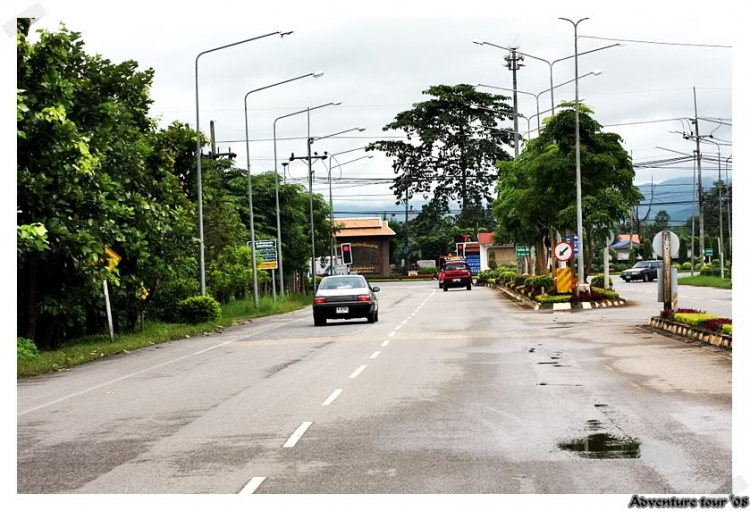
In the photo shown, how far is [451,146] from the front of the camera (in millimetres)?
82500

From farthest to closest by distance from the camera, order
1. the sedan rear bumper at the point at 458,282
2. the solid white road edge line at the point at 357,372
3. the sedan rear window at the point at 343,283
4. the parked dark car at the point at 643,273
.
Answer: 1. the parked dark car at the point at 643,273
2. the sedan rear bumper at the point at 458,282
3. the sedan rear window at the point at 343,283
4. the solid white road edge line at the point at 357,372

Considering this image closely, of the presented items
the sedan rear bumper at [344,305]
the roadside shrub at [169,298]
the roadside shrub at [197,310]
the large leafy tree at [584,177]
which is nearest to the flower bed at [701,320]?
the sedan rear bumper at [344,305]

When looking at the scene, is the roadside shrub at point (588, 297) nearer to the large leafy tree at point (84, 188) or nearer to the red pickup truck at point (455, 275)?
the large leafy tree at point (84, 188)

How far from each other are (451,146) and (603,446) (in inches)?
2873

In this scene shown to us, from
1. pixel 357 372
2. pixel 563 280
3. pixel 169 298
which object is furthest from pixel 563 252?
pixel 357 372

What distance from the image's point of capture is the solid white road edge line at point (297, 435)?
10858 millimetres

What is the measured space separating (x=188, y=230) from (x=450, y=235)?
316 feet

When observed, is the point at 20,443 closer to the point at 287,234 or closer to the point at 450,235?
the point at 287,234

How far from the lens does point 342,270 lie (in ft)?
300

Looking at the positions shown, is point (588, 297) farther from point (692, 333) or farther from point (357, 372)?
point (357, 372)

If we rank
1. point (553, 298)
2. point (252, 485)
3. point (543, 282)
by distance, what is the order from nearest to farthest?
point (252, 485) < point (553, 298) < point (543, 282)

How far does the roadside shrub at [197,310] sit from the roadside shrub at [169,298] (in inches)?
51.7

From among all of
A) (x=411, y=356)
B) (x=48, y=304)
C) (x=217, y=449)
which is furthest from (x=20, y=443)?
(x=48, y=304)

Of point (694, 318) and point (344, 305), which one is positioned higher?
point (344, 305)
